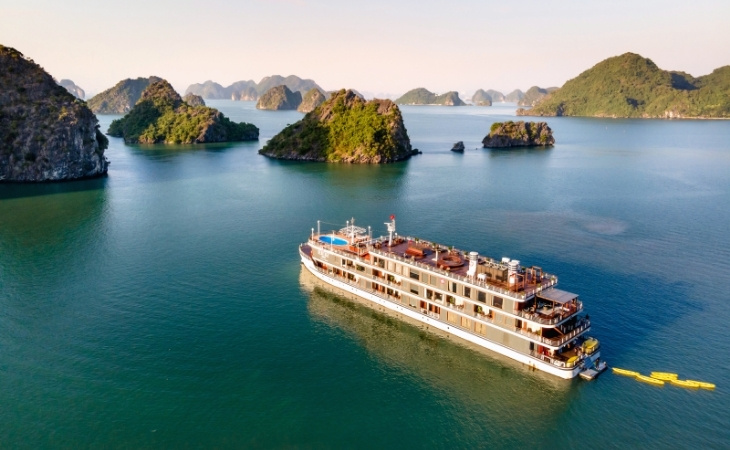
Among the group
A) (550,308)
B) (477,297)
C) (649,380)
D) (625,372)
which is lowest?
(649,380)

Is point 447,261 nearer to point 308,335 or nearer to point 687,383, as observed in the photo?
point 308,335

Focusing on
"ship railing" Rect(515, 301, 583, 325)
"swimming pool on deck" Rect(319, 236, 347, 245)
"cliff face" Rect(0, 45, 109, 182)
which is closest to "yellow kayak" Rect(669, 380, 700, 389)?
"ship railing" Rect(515, 301, 583, 325)

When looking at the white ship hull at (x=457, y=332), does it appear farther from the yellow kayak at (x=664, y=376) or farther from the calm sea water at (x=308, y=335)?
the yellow kayak at (x=664, y=376)

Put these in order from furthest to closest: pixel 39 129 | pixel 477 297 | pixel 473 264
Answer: pixel 39 129, pixel 473 264, pixel 477 297

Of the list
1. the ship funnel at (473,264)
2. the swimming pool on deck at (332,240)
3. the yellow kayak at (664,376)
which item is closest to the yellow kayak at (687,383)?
the yellow kayak at (664,376)

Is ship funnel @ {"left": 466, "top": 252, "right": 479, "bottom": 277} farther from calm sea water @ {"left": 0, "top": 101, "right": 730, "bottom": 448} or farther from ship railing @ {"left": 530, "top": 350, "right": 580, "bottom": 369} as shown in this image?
ship railing @ {"left": 530, "top": 350, "right": 580, "bottom": 369}

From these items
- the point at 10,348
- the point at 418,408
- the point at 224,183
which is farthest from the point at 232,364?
the point at 224,183

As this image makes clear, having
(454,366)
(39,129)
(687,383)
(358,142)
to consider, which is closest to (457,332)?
(454,366)
